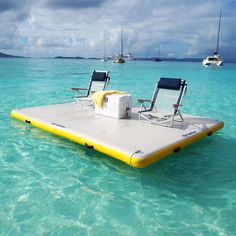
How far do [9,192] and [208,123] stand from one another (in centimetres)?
503

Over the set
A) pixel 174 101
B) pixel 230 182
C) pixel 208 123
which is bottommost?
pixel 230 182

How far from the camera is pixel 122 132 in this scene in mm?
5957

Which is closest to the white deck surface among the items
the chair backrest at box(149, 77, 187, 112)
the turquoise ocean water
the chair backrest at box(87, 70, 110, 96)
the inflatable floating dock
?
the inflatable floating dock

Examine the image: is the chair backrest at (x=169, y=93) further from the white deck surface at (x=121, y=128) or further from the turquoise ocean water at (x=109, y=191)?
the turquoise ocean water at (x=109, y=191)

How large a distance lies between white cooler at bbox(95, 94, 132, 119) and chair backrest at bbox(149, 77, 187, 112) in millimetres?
713

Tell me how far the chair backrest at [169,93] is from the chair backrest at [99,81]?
2.18 metres

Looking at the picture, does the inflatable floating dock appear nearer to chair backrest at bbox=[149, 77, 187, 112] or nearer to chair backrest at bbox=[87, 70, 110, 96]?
chair backrest at bbox=[149, 77, 187, 112]

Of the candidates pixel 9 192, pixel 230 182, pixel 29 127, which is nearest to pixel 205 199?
pixel 230 182

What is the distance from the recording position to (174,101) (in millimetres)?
A: 7012

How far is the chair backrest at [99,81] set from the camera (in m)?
8.96

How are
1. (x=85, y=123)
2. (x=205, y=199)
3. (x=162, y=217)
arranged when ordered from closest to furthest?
(x=162, y=217), (x=205, y=199), (x=85, y=123)

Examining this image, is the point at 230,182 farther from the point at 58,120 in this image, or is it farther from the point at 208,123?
the point at 58,120

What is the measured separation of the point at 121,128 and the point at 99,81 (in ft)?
11.0

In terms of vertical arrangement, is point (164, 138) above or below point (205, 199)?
above
